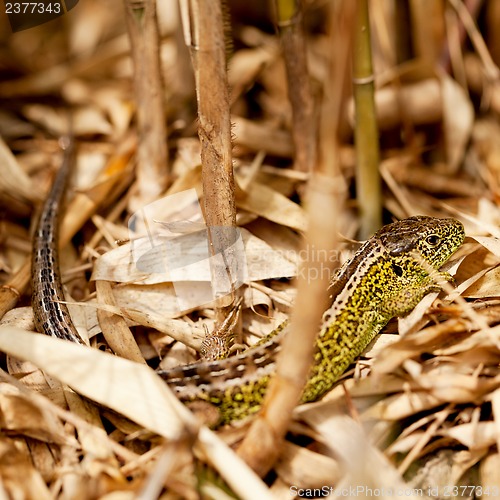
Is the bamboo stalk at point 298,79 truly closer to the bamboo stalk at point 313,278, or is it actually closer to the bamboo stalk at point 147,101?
the bamboo stalk at point 147,101

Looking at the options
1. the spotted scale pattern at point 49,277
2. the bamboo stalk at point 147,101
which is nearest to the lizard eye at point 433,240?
the bamboo stalk at point 147,101

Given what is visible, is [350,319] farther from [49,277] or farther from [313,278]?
[49,277]

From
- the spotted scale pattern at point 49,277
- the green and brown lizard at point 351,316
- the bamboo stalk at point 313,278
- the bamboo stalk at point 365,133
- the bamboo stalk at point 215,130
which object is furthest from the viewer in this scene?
the bamboo stalk at point 365,133

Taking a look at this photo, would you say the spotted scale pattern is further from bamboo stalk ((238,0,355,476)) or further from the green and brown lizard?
bamboo stalk ((238,0,355,476))

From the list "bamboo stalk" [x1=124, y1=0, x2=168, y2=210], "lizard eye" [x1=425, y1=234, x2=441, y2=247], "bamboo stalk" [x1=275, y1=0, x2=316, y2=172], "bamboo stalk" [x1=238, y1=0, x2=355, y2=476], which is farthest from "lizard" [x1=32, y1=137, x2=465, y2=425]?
"bamboo stalk" [x1=275, y1=0, x2=316, y2=172]

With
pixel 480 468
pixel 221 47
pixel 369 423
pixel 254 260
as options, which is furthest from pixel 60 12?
pixel 480 468

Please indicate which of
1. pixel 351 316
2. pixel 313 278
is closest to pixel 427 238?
pixel 351 316

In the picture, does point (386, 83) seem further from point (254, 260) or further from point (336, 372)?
point (336, 372)
